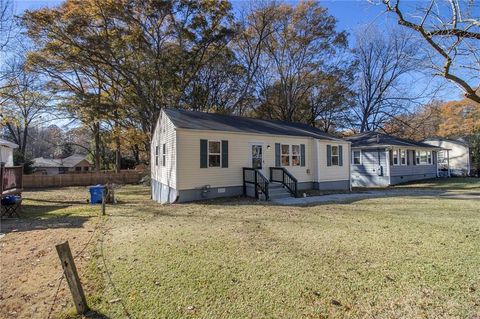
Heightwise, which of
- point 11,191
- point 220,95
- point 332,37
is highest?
point 332,37

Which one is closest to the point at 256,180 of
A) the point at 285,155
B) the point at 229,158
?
the point at 229,158

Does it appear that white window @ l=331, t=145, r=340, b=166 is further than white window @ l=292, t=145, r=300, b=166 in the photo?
Yes

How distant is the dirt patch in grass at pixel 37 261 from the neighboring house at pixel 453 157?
29913 mm

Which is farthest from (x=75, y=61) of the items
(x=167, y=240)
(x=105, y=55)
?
(x=167, y=240)

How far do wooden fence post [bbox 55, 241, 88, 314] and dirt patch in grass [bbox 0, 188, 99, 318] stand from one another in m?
0.34

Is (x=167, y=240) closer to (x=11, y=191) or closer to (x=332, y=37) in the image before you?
(x=11, y=191)

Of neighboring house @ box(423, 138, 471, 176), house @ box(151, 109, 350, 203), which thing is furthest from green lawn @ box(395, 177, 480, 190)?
neighboring house @ box(423, 138, 471, 176)

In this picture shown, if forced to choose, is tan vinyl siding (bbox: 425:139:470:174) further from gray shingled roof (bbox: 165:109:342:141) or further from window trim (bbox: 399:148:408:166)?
gray shingled roof (bbox: 165:109:342:141)

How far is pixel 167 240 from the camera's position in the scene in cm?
617

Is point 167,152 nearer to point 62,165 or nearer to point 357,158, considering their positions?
point 357,158

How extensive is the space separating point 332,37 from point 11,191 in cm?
2633

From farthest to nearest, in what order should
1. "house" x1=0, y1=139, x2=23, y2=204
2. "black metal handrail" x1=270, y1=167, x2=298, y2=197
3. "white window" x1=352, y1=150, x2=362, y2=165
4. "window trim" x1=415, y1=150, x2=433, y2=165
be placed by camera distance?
"window trim" x1=415, y1=150, x2=433, y2=165 < "white window" x1=352, y1=150, x2=362, y2=165 < "black metal handrail" x1=270, y1=167, x2=298, y2=197 < "house" x1=0, y1=139, x2=23, y2=204

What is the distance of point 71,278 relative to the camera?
3363 millimetres

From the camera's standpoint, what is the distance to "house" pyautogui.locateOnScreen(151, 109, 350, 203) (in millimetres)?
12625
